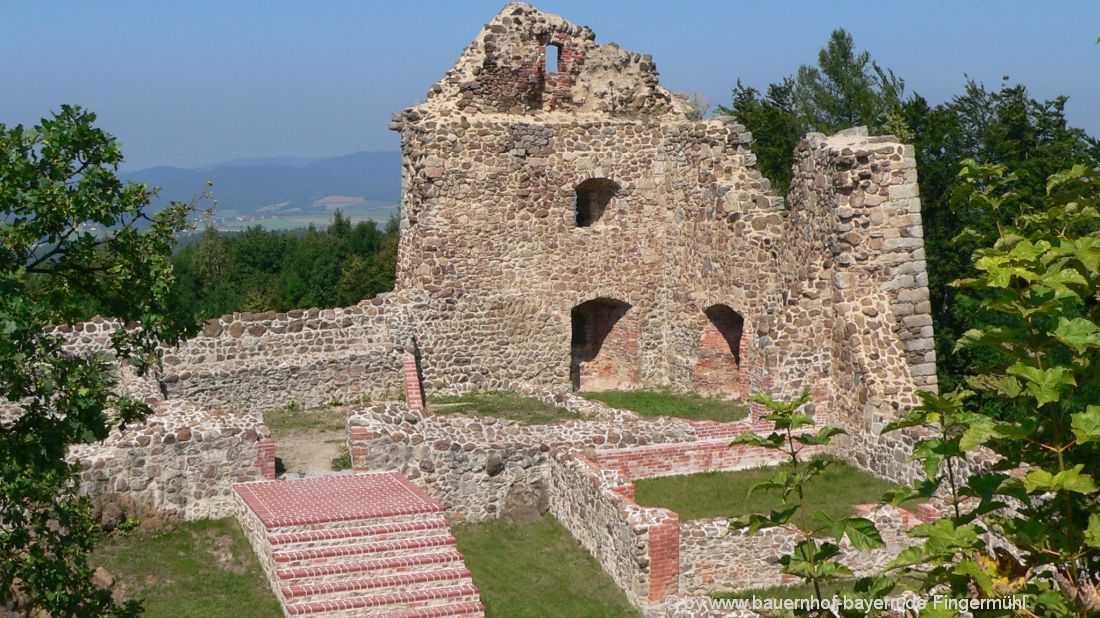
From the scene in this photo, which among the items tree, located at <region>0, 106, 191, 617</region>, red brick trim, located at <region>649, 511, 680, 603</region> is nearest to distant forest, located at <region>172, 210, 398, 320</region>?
red brick trim, located at <region>649, 511, 680, 603</region>

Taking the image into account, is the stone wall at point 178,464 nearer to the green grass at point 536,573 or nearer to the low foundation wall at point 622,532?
the green grass at point 536,573

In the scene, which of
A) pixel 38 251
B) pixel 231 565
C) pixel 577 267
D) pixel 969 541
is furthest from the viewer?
pixel 577 267

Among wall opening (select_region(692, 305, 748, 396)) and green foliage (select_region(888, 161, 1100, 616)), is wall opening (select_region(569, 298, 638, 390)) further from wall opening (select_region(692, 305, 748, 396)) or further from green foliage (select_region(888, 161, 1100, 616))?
green foliage (select_region(888, 161, 1100, 616))

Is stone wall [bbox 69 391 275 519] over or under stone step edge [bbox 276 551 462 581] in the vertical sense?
over

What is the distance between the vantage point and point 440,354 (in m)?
21.6

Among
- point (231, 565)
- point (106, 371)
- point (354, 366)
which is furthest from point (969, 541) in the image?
point (354, 366)

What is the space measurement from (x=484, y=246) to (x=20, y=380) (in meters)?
13.0

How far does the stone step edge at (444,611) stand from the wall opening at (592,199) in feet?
32.6

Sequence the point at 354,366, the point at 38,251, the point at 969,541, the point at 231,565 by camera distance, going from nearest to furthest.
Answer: the point at 969,541
the point at 38,251
the point at 231,565
the point at 354,366

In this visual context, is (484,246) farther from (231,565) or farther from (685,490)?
(231,565)

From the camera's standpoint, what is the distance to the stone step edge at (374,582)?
43.7ft

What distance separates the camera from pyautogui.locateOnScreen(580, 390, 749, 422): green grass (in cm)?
2025

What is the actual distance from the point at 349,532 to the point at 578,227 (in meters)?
9.27

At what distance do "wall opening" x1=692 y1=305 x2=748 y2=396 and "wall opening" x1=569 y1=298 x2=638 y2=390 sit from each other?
1.54 metres
